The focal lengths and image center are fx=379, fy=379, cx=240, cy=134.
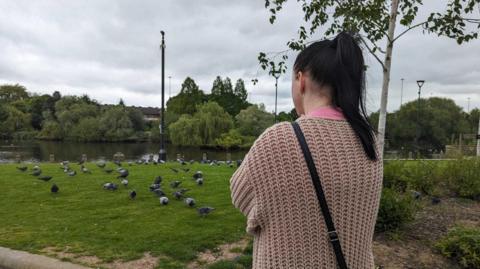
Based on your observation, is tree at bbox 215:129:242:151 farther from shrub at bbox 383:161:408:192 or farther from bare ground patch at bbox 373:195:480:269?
bare ground patch at bbox 373:195:480:269

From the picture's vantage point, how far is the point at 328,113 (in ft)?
4.39

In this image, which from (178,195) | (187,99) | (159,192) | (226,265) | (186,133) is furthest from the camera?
(187,99)

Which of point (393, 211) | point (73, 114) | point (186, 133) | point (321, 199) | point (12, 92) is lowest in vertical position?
point (186, 133)

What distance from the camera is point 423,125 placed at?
51219 mm

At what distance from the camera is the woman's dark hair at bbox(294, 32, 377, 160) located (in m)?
1.34

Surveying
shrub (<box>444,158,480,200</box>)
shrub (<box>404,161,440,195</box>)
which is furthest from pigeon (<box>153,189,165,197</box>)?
shrub (<box>444,158,480,200</box>)

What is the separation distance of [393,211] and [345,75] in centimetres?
438

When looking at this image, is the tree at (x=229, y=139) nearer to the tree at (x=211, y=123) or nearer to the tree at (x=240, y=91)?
the tree at (x=211, y=123)

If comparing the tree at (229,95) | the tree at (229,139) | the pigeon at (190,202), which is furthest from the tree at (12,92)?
the pigeon at (190,202)

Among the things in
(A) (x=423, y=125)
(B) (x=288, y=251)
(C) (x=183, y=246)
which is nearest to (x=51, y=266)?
(C) (x=183, y=246)

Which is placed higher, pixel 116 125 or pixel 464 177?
pixel 116 125

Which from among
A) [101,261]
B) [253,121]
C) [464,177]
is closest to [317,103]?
[101,261]

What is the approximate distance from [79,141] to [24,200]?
2365 inches

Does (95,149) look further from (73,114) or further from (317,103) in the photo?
(317,103)
